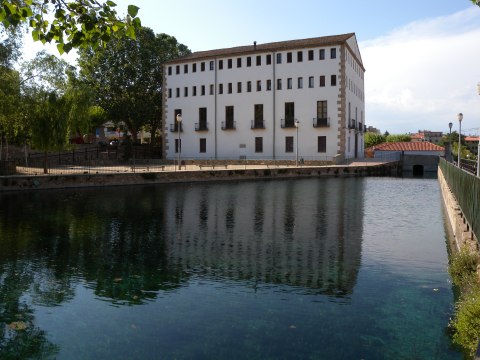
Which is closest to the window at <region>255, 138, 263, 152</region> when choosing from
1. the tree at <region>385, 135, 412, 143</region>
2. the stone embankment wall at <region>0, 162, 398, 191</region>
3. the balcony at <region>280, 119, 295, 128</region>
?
the balcony at <region>280, 119, 295, 128</region>

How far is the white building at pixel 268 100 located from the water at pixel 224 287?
32443 millimetres

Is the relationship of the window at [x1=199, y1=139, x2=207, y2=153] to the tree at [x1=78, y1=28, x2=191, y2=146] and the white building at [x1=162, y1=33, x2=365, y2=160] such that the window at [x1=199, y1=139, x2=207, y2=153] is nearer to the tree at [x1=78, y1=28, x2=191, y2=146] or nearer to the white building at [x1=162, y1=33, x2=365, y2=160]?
the white building at [x1=162, y1=33, x2=365, y2=160]

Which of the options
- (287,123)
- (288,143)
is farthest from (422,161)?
(287,123)

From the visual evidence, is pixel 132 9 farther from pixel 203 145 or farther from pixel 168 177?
pixel 203 145

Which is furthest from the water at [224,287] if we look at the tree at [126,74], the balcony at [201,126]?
the tree at [126,74]

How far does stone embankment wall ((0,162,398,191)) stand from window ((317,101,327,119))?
809cm

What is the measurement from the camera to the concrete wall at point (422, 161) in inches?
1916

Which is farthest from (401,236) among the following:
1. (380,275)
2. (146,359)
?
(146,359)

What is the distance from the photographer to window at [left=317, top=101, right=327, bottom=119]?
45.3 meters

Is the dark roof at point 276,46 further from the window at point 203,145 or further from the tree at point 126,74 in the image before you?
the window at point 203,145

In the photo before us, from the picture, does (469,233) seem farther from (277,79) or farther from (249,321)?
(277,79)

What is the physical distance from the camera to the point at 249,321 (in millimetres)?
5531

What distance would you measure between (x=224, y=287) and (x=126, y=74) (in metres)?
49.9

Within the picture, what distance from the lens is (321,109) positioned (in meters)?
45.5
